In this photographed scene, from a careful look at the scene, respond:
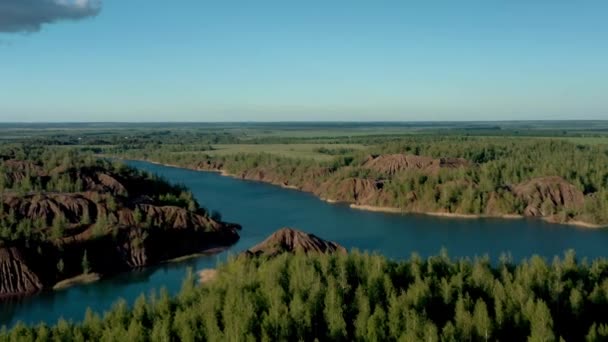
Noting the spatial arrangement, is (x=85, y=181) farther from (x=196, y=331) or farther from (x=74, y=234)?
(x=196, y=331)

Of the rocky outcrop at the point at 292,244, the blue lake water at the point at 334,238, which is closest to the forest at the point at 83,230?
the blue lake water at the point at 334,238

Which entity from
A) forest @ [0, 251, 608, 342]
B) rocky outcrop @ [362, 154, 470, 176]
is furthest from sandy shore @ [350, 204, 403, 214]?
forest @ [0, 251, 608, 342]

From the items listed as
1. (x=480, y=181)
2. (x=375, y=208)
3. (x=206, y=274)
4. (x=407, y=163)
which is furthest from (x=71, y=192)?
(x=407, y=163)

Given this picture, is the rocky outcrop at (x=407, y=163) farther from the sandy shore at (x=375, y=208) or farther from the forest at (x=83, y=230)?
the forest at (x=83, y=230)

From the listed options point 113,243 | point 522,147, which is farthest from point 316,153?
point 113,243

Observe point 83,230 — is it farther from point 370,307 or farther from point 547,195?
point 547,195
